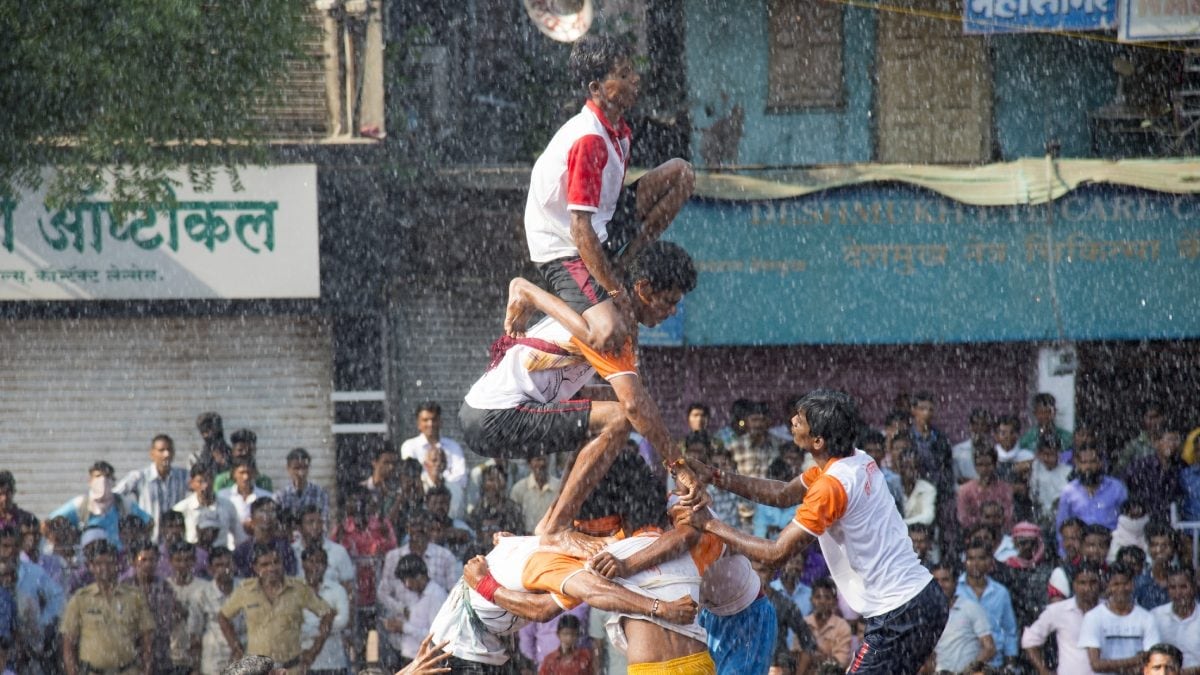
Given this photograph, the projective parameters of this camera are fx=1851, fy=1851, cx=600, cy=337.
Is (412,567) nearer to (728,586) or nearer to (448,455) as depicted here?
(448,455)

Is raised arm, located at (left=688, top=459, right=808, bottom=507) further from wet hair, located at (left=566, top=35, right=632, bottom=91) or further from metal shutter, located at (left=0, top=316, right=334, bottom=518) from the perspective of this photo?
metal shutter, located at (left=0, top=316, right=334, bottom=518)

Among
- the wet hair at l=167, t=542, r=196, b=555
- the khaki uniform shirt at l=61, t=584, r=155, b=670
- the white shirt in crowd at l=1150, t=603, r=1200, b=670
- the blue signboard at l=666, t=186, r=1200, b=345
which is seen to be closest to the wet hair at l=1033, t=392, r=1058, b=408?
the blue signboard at l=666, t=186, r=1200, b=345

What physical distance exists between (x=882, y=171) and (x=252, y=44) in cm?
585

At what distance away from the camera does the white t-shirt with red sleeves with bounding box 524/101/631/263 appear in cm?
754

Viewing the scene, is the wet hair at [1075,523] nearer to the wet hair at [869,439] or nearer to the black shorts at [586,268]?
the wet hair at [869,439]

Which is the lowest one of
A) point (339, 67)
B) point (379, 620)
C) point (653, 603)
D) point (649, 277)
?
point (379, 620)

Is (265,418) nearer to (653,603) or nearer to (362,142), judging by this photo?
(362,142)

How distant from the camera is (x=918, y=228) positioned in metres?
16.3

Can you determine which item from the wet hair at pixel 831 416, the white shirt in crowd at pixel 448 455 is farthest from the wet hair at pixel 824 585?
the wet hair at pixel 831 416

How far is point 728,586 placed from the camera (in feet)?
26.7

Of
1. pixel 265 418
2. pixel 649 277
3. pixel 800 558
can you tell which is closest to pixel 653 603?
pixel 649 277

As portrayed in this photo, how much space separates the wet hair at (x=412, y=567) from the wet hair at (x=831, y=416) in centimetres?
457

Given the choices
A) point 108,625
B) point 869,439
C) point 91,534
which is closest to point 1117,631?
point 869,439

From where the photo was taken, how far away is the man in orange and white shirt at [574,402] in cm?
764
